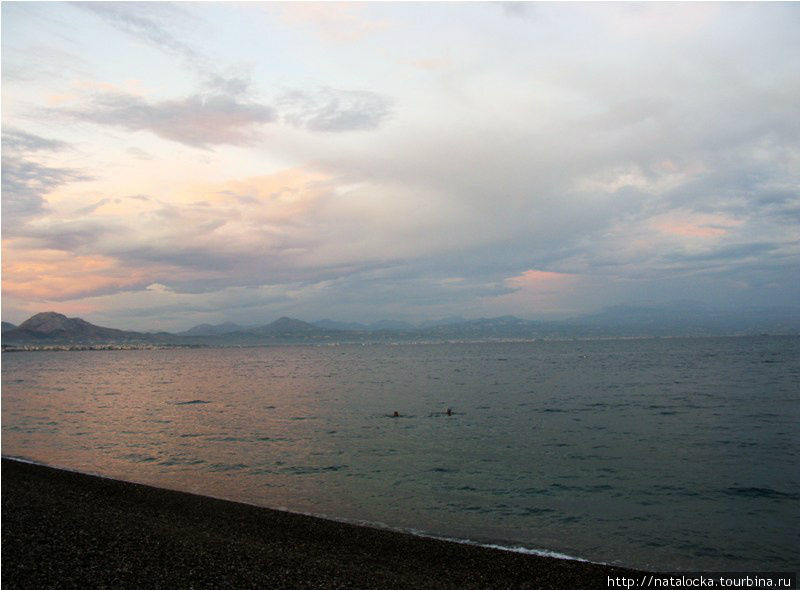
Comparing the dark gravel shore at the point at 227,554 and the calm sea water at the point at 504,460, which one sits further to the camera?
the calm sea water at the point at 504,460

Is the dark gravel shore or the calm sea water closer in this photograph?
the dark gravel shore

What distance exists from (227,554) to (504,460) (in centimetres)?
1672

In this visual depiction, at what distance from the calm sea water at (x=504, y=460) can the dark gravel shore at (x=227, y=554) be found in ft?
7.75

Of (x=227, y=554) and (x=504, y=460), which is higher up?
(x=227, y=554)

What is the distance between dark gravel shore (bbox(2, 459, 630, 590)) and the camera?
10.9 m

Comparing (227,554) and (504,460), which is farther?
(504,460)

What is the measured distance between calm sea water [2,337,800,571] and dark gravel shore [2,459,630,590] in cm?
236

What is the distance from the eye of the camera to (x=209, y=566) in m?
11.7

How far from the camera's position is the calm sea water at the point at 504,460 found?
53.9 ft

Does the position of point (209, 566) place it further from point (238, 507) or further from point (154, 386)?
point (154, 386)

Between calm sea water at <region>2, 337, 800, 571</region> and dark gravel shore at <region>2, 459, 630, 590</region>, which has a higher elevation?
dark gravel shore at <region>2, 459, 630, 590</region>

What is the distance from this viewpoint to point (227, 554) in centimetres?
1266

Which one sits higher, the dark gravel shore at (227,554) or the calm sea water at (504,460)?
the dark gravel shore at (227,554)

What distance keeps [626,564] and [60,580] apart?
1310cm
